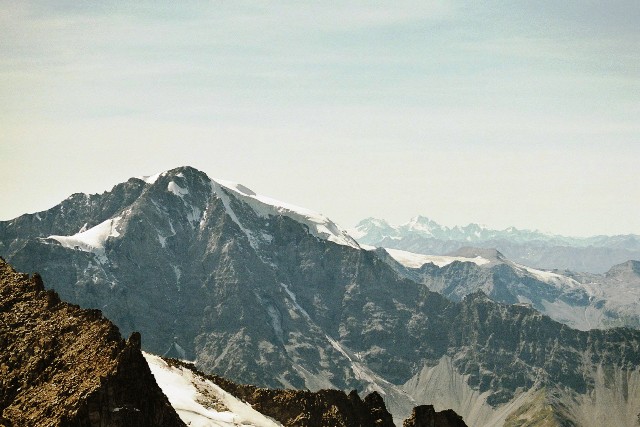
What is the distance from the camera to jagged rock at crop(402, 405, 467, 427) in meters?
131

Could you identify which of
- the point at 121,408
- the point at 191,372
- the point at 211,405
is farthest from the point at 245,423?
the point at 121,408

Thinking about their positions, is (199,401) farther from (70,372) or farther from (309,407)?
(70,372)

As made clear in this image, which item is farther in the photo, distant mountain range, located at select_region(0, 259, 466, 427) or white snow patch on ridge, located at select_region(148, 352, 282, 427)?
white snow patch on ridge, located at select_region(148, 352, 282, 427)

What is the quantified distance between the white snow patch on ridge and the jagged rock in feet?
70.0

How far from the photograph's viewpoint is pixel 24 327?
80.2m

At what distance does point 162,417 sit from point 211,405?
34106 millimetres

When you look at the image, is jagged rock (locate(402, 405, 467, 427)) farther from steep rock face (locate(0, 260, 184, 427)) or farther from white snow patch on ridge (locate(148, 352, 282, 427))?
steep rock face (locate(0, 260, 184, 427))

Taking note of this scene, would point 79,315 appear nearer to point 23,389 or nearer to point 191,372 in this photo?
point 23,389

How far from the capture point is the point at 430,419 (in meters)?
132

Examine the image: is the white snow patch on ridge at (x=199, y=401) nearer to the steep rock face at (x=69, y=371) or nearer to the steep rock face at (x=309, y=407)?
the steep rock face at (x=309, y=407)

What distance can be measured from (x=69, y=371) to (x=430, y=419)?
7399 cm

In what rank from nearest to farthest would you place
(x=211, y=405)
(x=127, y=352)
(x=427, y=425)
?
(x=127, y=352), (x=211, y=405), (x=427, y=425)

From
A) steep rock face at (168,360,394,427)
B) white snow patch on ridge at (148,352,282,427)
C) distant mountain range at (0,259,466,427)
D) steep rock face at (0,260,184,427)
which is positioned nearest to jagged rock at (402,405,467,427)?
steep rock face at (168,360,394,427)

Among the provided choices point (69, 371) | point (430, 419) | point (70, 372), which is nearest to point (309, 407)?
point (430, 419)
